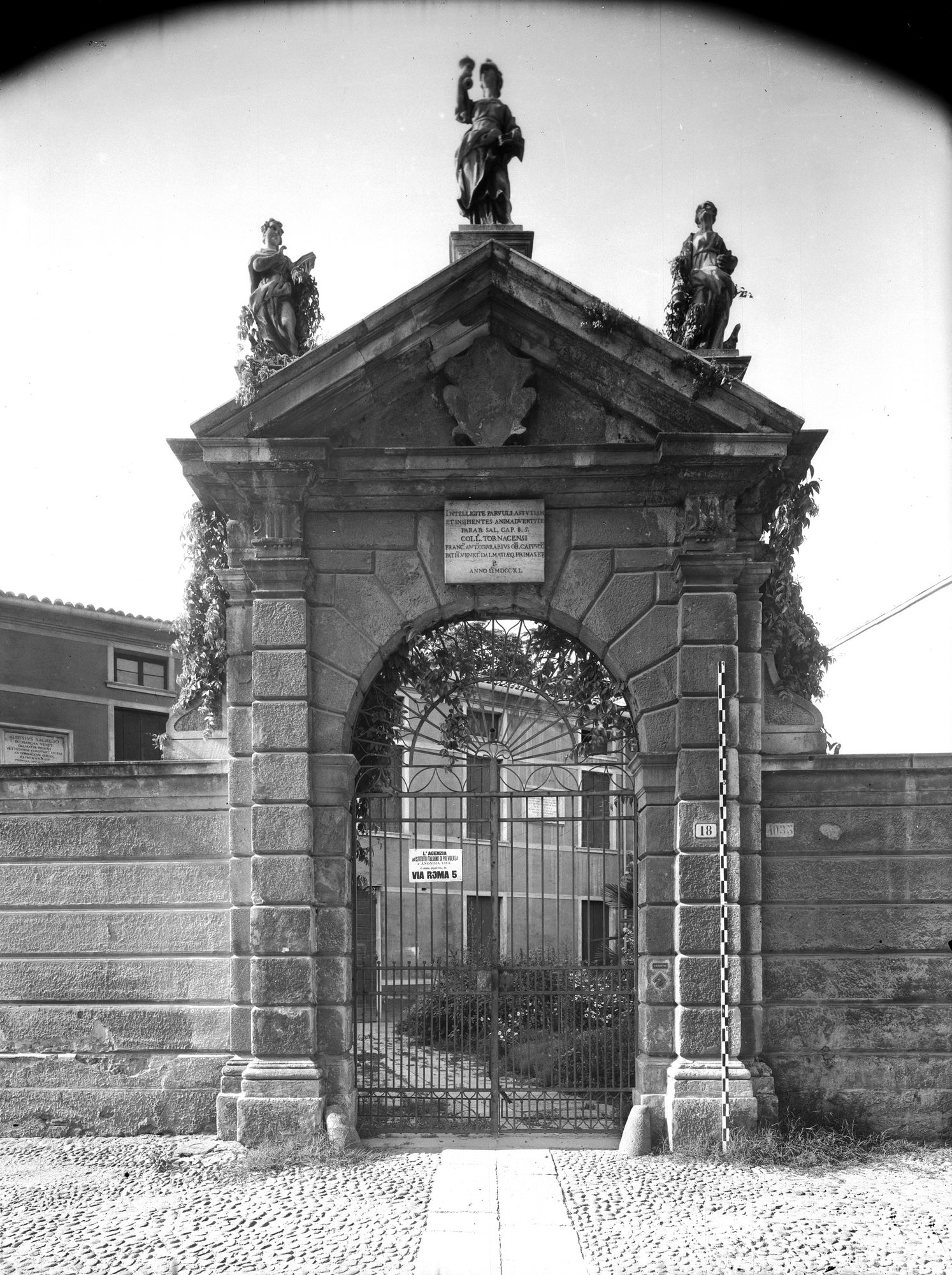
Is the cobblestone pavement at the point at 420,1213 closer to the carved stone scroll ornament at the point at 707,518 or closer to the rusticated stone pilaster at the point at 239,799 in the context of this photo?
the rusticated stone pilaster at the point at 239,799

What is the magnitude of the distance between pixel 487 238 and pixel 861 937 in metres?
5.94

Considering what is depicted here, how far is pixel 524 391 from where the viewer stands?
8.53m

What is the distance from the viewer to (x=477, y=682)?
8.97 meters

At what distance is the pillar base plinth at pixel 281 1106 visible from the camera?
25.7 ft

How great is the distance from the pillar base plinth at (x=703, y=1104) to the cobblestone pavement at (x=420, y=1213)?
229 millimetres

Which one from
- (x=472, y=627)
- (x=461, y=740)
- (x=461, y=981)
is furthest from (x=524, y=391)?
(x=461, y=981)

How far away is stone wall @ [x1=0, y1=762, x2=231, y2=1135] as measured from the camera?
8492 mm

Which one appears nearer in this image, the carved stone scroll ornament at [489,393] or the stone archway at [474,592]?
the stone archway at [474,592]

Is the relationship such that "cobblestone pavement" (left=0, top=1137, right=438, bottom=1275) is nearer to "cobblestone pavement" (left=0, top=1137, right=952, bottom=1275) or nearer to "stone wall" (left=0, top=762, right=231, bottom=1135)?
"cobblestone pavement" (left=0, top=1137, right=952, bottom=1275)

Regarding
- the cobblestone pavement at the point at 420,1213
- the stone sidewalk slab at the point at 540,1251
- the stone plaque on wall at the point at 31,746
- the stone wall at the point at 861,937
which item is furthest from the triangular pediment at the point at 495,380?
the stone plaque on wall at the point at 31,746

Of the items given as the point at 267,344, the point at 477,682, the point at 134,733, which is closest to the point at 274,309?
the point at 267,344

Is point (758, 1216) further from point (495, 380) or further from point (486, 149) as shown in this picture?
point (486, 149)

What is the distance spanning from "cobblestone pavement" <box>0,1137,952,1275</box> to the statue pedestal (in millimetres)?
6522

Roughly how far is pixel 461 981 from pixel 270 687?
108 inches
